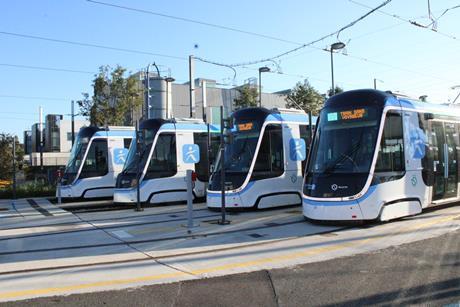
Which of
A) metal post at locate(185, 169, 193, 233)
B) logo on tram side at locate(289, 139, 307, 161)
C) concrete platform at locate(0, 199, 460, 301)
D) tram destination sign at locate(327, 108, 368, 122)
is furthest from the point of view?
logo on tram side at locate(289, 139, 307, 161)

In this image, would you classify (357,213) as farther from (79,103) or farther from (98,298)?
(79,103)

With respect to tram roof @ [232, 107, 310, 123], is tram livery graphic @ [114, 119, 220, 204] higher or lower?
lower

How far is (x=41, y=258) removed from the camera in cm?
871

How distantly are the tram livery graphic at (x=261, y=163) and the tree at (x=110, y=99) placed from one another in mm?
17808

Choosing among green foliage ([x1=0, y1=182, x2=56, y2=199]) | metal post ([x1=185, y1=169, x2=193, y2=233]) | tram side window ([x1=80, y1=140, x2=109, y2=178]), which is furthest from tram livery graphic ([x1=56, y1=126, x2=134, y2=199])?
metal post ([x1=185, y1=169, x2=193, y2=233])

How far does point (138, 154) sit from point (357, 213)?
8351mm

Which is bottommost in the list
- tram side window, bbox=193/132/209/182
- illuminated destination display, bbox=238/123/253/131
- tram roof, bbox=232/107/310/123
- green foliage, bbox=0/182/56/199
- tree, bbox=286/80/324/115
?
green foliage, bbox=0/182/56/199

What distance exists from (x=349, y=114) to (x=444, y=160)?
→ 372 centimetres

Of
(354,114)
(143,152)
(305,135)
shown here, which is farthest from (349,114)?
(143,152)

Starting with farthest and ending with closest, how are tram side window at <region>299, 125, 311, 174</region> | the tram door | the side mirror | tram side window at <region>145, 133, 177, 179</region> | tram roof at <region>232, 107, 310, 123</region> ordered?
tram side window at <region>145, 133, 177, 179</region> → tram side window at <region>299, 125, 311, 174</region> → tram roof at <region>232, 107, 310, 123</region> → the tram door → the side mirror

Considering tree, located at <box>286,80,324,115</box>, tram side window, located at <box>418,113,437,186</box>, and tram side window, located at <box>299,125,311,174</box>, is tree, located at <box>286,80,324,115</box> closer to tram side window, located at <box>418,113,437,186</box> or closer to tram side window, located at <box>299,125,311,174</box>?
tram side window, located at <box>299,125,311,174</box>

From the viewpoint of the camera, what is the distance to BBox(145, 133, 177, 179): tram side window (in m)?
17.3

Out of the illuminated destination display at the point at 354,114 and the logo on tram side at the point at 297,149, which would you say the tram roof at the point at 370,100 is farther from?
the logo on tram side at the point at 297,149

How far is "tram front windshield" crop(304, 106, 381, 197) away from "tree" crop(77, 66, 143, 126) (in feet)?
71.7
